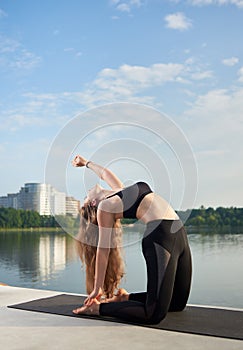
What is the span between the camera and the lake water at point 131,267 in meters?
12.4

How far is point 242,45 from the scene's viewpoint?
19.6m

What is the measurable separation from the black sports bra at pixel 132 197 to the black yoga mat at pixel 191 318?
0.66 meters

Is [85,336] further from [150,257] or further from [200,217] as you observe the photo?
[200,217]

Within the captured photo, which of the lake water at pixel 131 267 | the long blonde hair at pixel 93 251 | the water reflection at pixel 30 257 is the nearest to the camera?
the long blonde hair at pixel 93 251

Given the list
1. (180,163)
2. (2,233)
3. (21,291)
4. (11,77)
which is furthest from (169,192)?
(2,233)

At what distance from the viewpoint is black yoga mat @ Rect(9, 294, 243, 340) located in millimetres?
2812

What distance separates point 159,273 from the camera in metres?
2.93

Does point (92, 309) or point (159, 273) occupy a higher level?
point (159, 273)

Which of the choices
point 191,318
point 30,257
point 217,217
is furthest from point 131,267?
point 191,318

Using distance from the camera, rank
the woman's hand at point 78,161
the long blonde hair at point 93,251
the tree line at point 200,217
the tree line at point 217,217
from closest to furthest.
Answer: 1. the long blonde hair at point 93,251
2. the woman's hand at point 78,161
3. the tree line at point 217,217
4. the tree line at point 200,217

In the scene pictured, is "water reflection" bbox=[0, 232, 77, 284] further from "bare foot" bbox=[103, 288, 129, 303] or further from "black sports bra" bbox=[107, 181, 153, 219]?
"black sports bra" bbox=[107, 181, 153, 219]

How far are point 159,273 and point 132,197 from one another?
19.0 inches

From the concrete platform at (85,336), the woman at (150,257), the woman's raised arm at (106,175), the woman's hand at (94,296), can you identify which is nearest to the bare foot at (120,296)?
the woman at (150,257)

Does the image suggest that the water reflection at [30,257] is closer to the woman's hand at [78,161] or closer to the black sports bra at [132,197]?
the woman's hand at [78,161]
